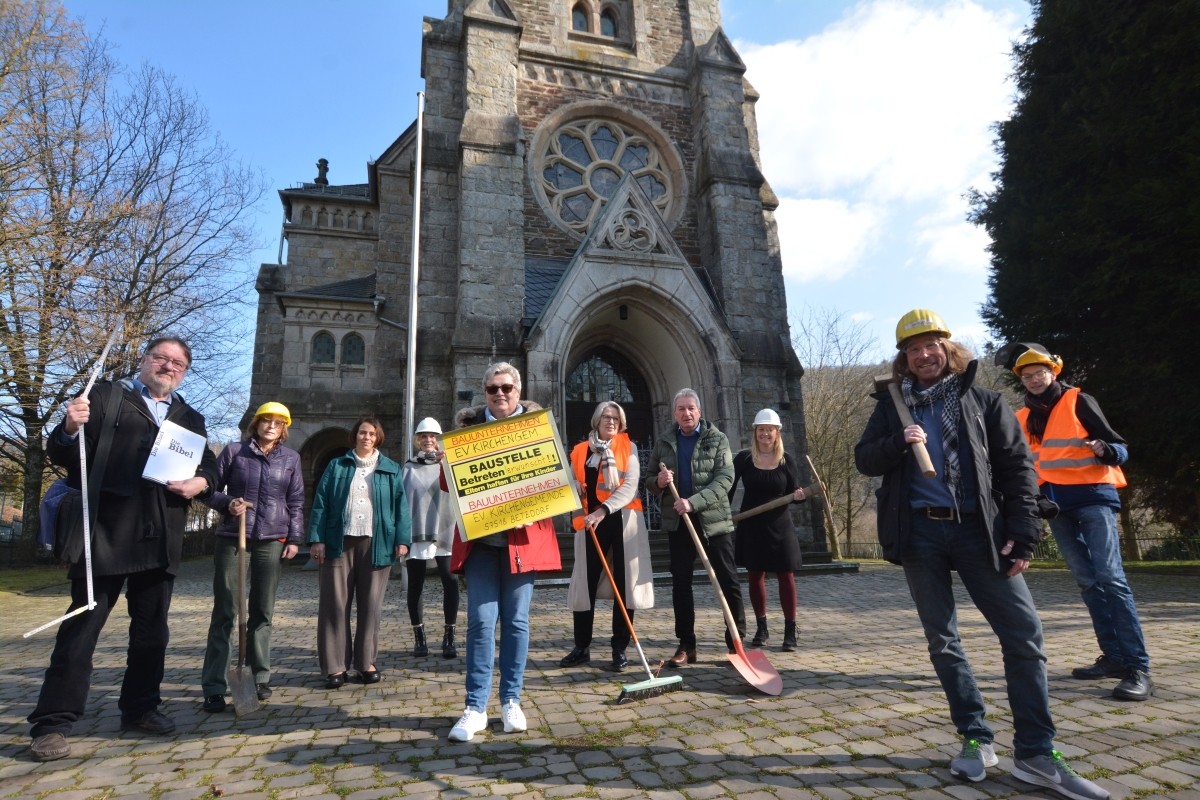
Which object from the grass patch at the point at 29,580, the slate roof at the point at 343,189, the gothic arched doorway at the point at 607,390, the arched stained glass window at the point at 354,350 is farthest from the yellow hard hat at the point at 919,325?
the slate roof at the point at 343,189

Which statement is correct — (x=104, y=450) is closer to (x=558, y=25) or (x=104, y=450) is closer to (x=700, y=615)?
(x=700, y=615)

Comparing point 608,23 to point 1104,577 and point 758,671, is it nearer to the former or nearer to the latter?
point 1104,577

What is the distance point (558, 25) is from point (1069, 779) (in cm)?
1612

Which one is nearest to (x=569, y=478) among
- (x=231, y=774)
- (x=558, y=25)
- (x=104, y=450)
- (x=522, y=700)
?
(x=522, y=700)

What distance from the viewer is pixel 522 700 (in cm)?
367

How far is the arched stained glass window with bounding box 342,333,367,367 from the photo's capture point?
15430 mm

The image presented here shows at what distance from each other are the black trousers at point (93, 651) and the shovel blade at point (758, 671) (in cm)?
317

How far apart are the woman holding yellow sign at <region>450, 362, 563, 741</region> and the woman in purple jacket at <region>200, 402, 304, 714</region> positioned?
1.46 meters

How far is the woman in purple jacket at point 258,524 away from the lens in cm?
392

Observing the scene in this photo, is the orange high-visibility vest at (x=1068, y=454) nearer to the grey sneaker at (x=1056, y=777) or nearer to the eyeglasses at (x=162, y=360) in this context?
the grey sneaker at (x=1056, y=777)

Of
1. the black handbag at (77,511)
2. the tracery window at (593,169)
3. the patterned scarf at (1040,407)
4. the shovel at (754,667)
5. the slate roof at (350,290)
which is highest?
the tracery window at (593,169)

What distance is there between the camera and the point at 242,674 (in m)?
3.73

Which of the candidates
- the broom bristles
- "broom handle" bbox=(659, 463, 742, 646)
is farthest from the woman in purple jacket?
"broom handle" bbox=(659, 463, 742, 646)

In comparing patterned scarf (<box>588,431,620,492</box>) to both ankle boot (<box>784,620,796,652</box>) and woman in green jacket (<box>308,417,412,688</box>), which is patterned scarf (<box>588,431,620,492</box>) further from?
ankle boot (<box>784,620,796,652</box>)
